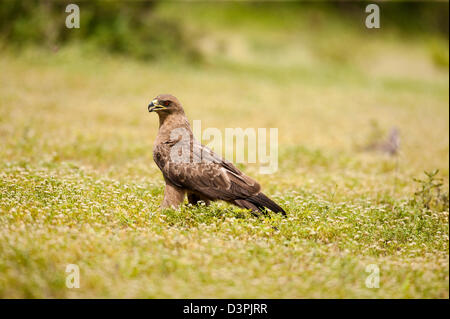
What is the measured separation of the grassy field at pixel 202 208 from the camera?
4570mm

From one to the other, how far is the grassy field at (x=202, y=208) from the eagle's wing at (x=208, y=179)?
0.79 feet

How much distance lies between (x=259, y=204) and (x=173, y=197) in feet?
3.79

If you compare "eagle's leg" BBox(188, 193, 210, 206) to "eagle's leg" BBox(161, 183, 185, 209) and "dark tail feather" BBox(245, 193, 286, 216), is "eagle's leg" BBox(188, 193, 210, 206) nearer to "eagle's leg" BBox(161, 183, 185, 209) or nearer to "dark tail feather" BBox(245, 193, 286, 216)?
"eagle's leg" BBox(161, 183, 185, 209)

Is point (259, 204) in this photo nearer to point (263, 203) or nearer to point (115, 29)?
point (263, 203)

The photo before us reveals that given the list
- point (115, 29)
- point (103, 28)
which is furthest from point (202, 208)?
point (115, 29)

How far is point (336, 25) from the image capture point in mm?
40500

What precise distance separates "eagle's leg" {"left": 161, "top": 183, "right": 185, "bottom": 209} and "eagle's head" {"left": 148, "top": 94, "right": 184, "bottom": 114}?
3.73ft

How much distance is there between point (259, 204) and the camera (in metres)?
6.39

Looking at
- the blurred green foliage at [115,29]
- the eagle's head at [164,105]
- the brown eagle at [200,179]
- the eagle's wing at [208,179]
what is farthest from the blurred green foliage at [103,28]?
the eagle's wing at [208,179]

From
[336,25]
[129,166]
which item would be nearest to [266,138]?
[129,166]

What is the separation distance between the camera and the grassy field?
4570 mm

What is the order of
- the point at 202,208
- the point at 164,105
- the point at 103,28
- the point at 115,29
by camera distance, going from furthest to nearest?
the point at 115,29
the point at 103,28
the point at 164,105
the point at 202,208
